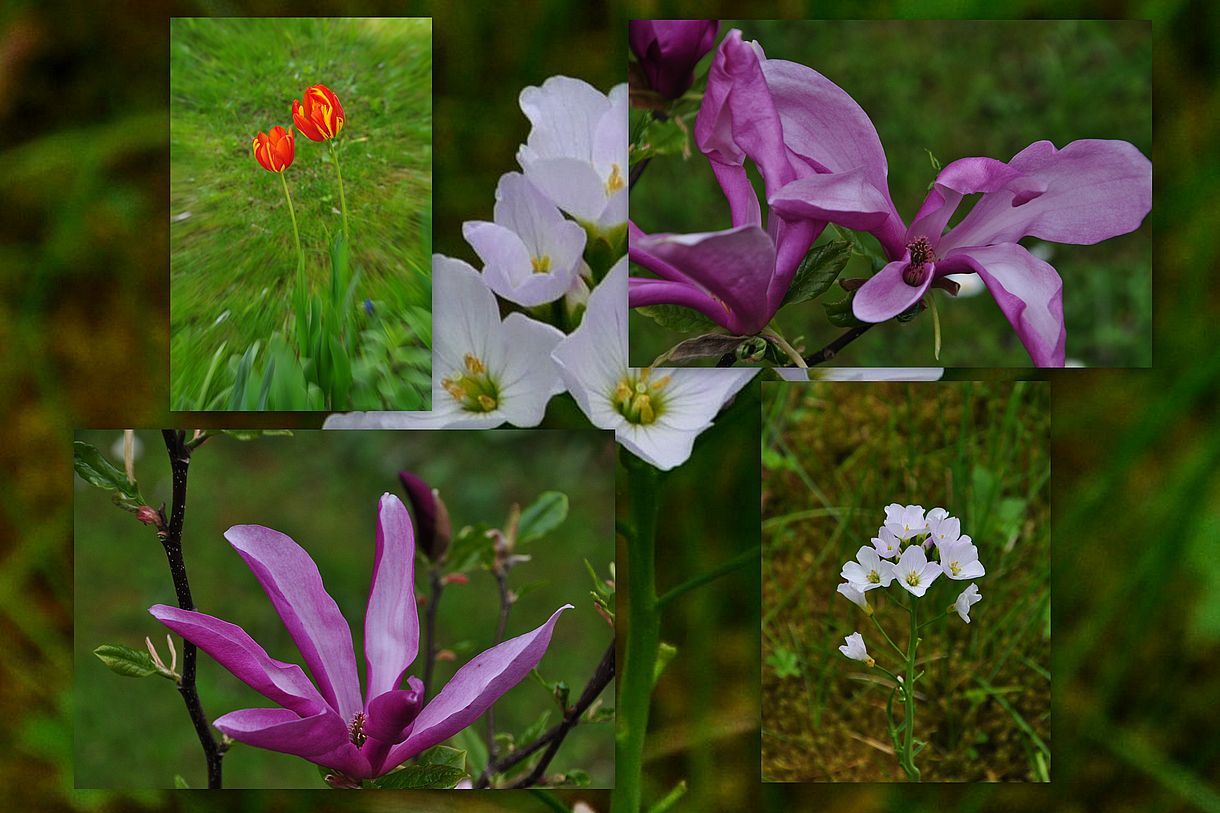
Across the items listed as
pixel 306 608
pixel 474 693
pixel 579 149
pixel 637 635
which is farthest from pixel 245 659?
pixel 579 149

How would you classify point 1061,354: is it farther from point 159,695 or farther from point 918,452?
point 159,695

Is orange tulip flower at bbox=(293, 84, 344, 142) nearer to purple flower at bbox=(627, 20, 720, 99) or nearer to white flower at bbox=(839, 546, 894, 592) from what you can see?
purple flower at bbox=(627, 20, 720, 99)

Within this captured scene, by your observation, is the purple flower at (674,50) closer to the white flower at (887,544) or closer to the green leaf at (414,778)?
the white flower at (887,544)

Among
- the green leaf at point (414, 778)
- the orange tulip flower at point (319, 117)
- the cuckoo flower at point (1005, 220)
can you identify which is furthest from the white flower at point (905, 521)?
the orange tulip flower at point (319, 117)

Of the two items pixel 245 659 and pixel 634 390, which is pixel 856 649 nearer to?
pixel 634 390

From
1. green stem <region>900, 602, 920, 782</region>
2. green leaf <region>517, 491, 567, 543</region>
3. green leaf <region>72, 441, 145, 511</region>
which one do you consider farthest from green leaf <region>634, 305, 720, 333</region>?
green leaf <region>72, 441, 145, 511</region>

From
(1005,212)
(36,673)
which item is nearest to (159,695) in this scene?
(36,673)
